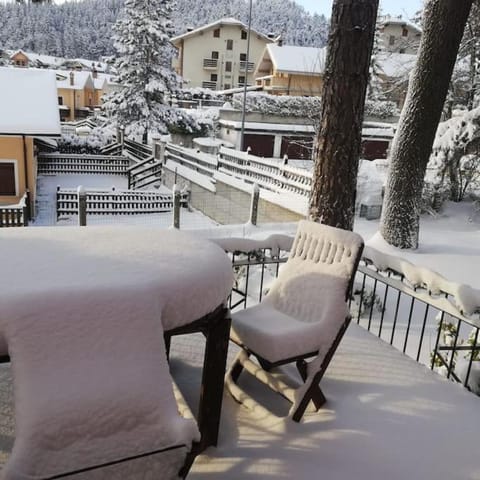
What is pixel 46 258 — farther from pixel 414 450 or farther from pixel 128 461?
pixel 414 450

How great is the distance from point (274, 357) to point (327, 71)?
3166mm

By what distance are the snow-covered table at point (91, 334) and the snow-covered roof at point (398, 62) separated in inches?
375

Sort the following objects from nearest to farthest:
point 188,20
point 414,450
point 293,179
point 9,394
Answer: point 414,450, point 9,394, point 293,179, point 188,20

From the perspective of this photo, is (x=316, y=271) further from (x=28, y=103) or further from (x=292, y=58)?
(x=292, y=58)

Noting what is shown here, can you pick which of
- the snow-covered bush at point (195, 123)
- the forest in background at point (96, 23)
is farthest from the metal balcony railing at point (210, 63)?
the snow-covered bush at point (195, 123)

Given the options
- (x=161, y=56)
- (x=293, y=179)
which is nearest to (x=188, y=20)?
(x=161, y=56)

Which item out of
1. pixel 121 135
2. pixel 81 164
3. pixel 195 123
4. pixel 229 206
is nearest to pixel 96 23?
pixel 195 123

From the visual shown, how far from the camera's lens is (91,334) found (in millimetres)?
1826

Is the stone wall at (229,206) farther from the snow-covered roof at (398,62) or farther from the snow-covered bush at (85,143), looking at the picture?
the snow-covered bush at (85,143)

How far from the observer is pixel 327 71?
4691 millimetres

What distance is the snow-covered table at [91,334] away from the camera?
5.58 ft

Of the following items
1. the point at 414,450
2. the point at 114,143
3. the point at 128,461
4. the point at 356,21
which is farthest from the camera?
the point at 114,143

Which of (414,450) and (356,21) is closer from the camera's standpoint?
(414,450)

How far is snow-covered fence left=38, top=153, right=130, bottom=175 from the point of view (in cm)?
1933
